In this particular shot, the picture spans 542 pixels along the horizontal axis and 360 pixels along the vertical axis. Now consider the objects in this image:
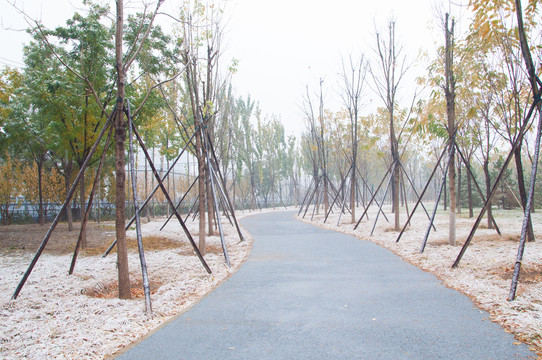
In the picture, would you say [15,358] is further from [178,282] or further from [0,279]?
[0,279]

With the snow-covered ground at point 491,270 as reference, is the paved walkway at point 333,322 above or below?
below

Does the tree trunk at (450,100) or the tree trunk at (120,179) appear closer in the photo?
the tree trunk at (120,179)

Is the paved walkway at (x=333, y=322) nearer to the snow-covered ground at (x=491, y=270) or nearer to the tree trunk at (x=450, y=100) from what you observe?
the snow-covered ground at (x=491, y=270)

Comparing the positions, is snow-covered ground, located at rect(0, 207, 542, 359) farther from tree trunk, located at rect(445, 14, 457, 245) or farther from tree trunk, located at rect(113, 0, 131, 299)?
tree trunk, located at rect(445, 14, 457, 245)

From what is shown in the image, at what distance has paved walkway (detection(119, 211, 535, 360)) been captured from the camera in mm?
2965

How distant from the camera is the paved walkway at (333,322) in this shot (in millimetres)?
2965

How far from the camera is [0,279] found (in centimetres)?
595

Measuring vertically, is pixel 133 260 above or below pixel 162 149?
below

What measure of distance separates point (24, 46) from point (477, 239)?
16171 millimetres

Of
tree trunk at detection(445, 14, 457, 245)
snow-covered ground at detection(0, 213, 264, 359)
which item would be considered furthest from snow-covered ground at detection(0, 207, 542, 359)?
tree trunk at detection(445, 14, 457, 245)

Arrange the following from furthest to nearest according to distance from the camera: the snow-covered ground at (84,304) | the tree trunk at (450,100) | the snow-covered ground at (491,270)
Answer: the tree trunk at (450,100), the snow-covered ground at (491,270), the snow-covered ground at (84,304)

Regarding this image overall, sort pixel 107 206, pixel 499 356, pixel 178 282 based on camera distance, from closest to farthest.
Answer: pixel 499 356 → pixel 178 282 → pixel 107 206

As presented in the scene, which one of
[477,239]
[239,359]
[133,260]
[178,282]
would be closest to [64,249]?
[133,260]

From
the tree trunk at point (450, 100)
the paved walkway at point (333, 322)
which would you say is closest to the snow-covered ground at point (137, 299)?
the paved walkway at point (333, 322)
